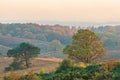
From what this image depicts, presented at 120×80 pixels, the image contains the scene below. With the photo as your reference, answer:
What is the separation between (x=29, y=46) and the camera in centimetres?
9762

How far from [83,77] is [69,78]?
72.1 inches

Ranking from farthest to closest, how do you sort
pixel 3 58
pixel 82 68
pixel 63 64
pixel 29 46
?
pixel 3 58
pixel 29 46
pixel 63 64
pixel 82 68

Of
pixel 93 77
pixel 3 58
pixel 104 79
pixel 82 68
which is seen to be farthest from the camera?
pixel 3 58

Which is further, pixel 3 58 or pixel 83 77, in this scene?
pixel 3 58

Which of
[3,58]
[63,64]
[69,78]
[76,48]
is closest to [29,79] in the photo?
[69,78]

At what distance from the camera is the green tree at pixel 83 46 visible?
3314 inches

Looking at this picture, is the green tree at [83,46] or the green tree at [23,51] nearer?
the green tree at [83,46]

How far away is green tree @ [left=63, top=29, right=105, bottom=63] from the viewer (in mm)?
84188

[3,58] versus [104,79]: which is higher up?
[104,79]

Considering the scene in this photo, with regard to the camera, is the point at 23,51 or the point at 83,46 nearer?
the point at 83,46

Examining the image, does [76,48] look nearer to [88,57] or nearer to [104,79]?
[88,57]

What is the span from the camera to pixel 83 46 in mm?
85812

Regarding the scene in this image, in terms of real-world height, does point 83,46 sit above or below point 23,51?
above

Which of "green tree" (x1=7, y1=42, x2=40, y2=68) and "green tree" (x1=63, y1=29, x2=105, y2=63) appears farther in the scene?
"green tree" (x1=7, y1=42, x2=40, y2=68)
